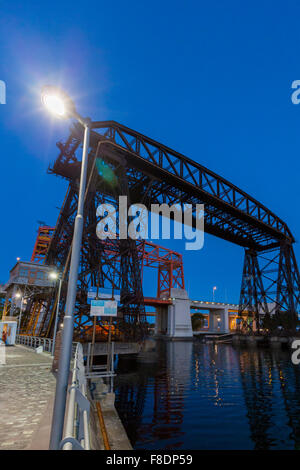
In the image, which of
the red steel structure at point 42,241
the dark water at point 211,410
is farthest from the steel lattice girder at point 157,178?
the red steel structure at point 42,241

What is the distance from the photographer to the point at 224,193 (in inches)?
1251

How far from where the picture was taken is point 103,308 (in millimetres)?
11781

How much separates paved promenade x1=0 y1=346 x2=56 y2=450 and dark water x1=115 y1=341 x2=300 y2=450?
288 centimetres

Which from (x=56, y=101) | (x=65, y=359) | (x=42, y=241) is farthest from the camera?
(x=42, y=241)

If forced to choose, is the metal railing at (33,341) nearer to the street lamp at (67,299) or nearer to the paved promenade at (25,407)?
the paved promenade at (25,407)

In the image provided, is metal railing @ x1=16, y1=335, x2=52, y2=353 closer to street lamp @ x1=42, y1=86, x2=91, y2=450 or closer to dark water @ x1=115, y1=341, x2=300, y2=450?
dark water @ x1=115, y1=341, x2=300, y2=450

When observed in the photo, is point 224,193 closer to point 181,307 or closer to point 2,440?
point 2,440

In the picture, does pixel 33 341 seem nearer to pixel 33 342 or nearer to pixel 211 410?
pixel 33 342

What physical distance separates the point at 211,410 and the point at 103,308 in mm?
5812

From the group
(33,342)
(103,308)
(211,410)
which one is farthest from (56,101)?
(33,342)

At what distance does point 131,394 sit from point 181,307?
6012 centimetres

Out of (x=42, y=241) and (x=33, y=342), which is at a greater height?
(x=42, y=241)

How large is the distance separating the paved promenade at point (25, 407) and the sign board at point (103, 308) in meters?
3.06

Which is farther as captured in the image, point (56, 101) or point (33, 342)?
point (33, 342)
